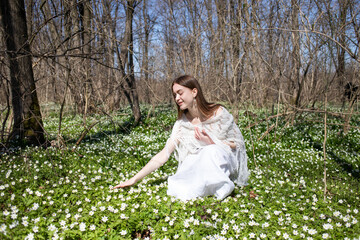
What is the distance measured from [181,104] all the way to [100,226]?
67.6 inches

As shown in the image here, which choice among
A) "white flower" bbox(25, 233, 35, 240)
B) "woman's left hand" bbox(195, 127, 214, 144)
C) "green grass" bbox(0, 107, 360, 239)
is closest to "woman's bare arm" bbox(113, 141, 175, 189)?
"green grass" bbox(0, 107, 360, 239)

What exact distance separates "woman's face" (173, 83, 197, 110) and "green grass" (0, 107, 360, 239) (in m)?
1.22

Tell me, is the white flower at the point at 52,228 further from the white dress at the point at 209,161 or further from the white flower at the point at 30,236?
the white dress at the point at 209,161

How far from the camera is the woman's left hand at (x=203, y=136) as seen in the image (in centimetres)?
312

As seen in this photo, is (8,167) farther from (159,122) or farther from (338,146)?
(338,146)

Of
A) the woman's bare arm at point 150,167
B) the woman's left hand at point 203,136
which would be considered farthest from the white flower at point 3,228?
the woman's left hand at point 203,136

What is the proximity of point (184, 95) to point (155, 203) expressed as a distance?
1394 mm

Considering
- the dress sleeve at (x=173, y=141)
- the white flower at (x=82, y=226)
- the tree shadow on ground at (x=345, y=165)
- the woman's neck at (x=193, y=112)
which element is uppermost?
the woman's neck at (x=193, y=112)

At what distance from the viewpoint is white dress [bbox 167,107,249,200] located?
2.95m

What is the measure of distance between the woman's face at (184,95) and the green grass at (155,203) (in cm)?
122

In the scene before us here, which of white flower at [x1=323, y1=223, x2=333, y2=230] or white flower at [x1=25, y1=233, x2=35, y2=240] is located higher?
white flower at [x1=25, y1=233, x2=35, y2=240]

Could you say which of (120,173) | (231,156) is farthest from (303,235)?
(120,173)

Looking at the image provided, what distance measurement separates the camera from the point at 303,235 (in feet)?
7.32

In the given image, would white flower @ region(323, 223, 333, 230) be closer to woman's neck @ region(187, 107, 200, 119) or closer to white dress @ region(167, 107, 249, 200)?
white dress @ region(167, 107, 249, 200)
